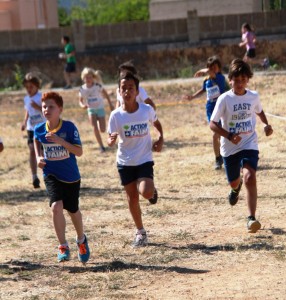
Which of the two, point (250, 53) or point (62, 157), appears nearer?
point (62, 157)

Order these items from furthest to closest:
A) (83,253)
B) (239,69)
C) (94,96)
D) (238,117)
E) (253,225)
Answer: (94,96) < (238,117) < (239,69) < (253,225) < (83,253)

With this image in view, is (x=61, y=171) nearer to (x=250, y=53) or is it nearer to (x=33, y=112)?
(x=33, y=112)

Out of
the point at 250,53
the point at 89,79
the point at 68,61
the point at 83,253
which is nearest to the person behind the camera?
the point at 83,253

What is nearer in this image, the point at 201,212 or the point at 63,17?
the point at 201,212

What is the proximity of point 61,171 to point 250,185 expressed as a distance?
192 centimetres

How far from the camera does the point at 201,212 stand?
394 inches

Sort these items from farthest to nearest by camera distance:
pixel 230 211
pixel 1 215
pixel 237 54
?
pixel 237 54, pixel 1 215, pixel 230 211

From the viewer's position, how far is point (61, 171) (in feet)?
25.5

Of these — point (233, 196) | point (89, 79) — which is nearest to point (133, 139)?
point (233, 196)

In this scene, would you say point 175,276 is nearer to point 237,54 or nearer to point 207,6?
point 237,54

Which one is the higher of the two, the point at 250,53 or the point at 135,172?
the point at 135,172

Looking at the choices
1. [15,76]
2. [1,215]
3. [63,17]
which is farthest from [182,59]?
[63,17]

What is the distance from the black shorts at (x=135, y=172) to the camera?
8.23 meters

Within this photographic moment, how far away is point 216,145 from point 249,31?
16.2 metres
